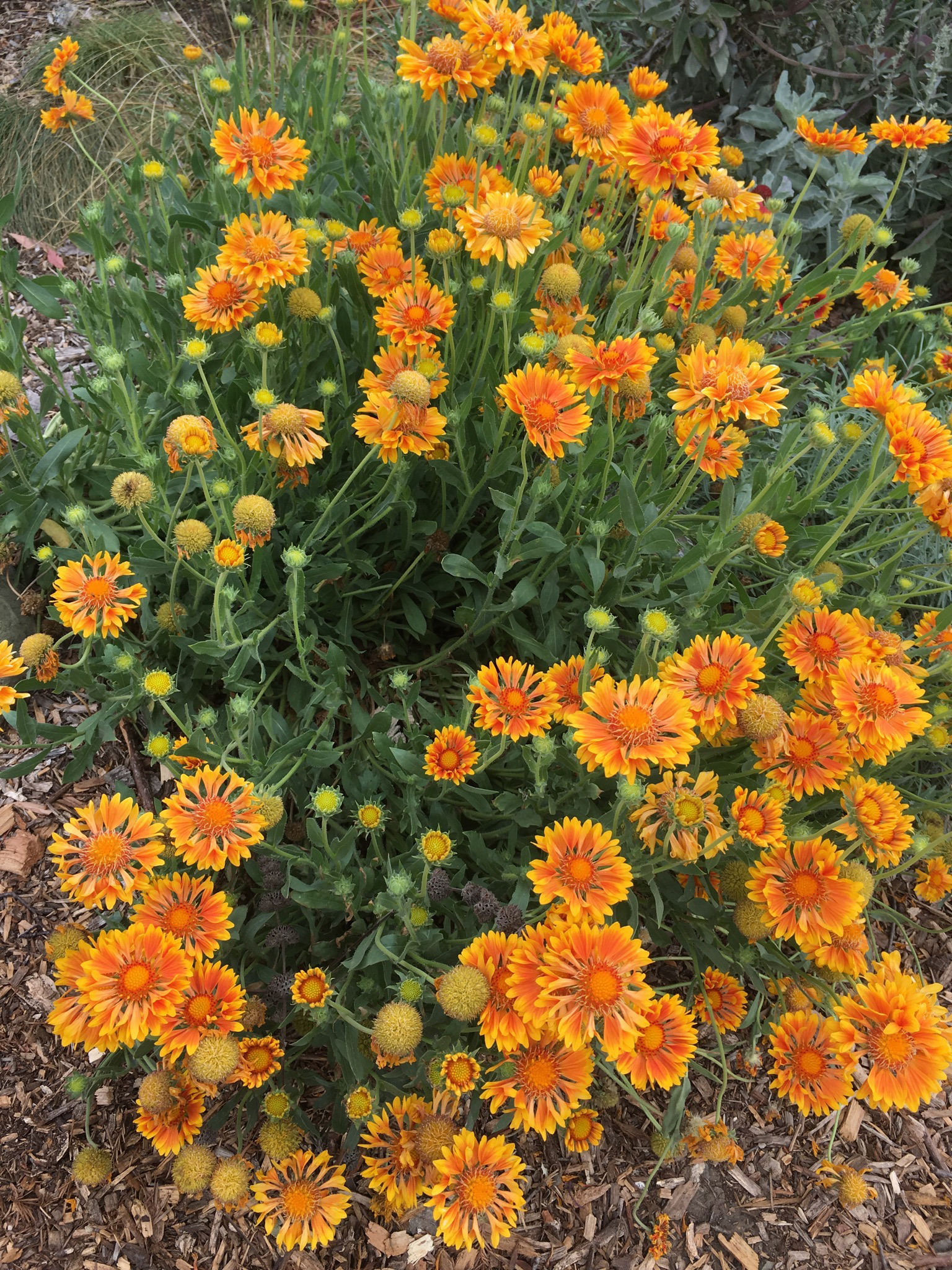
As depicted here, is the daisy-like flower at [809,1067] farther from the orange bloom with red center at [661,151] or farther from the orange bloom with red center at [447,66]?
the orange bloom with red center at [447,66]

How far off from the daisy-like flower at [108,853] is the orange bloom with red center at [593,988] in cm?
80

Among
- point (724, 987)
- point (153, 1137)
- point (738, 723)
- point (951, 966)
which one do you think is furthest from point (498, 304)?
point (951, 966)

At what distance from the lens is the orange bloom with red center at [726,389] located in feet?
6.45

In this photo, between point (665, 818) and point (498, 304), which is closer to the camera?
point (665, 818)

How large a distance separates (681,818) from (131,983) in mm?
1102

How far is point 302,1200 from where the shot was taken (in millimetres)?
1796

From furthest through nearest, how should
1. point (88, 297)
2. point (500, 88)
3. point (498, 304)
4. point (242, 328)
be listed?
point (500, 88) → point (88, 297) → point (242, 328) → point (498, 304)

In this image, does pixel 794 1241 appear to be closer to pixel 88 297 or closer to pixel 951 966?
pixel 951 966

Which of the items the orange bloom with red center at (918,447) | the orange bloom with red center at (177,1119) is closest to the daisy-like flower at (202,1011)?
the orange bloom with red center at (177,1119)

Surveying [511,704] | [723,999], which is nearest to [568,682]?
[511,704]

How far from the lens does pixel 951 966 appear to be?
9.00 feet

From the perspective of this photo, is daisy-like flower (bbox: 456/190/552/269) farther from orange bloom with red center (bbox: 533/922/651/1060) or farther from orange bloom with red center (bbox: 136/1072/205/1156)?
orange bloom with red center (bbox: 136/1072/205/1156)

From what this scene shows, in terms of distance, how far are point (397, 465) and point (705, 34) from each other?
10.7 feet

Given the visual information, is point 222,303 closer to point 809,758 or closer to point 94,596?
point 94,596
